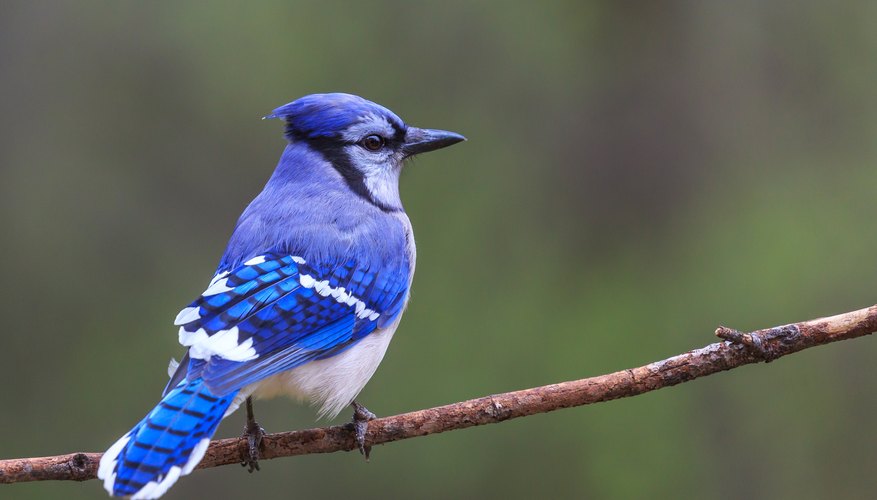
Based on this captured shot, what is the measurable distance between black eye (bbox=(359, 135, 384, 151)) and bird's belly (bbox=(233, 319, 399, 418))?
2.35 feet

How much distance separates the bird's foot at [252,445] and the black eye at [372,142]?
1.02 m

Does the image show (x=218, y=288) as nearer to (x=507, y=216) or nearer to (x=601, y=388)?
(x=601, y=388)

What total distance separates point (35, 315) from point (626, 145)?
2.76 m

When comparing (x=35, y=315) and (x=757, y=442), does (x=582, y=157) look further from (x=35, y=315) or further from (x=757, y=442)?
(x=35, y=315)

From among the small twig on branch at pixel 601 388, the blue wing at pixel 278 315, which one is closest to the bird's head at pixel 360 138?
the blue wing at pixel 278 315

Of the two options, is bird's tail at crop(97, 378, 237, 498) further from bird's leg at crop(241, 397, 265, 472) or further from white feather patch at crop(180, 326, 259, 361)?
bird's leg at crop(241, 397, 265, 472)

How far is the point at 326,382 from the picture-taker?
9.00 ft

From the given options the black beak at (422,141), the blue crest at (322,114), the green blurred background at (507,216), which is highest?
the blue crest at (322,114)

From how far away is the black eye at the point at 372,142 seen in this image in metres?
3.25

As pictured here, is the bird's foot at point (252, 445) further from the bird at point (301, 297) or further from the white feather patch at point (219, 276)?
the white feather patch at point (219, 276)

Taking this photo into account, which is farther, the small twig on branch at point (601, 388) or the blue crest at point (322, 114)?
the blue crest at point (322, 114)

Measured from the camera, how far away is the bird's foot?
102 inches

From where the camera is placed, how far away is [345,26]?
4902mm

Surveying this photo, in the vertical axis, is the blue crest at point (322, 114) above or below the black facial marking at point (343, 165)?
above
